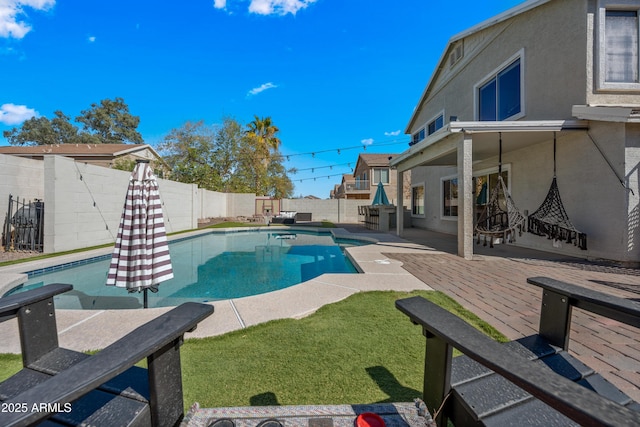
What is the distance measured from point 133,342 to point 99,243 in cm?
950

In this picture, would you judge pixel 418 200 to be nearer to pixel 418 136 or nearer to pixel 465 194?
pixel 418 136

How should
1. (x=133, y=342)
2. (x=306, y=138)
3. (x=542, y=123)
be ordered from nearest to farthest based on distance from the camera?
(x=133, y=342), (x=542, y=123), (x=306, y=138)

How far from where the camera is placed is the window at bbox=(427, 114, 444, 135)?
11.7 m

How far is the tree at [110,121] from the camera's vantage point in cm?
3534

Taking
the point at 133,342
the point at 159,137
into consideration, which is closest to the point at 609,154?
the point at 133,342

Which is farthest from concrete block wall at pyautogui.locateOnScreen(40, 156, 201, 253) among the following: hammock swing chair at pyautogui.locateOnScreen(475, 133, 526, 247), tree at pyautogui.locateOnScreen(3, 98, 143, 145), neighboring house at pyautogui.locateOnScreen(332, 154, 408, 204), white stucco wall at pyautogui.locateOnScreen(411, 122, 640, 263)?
tree at pyautogui.locateOnScreen(3, 98, 143, 145)

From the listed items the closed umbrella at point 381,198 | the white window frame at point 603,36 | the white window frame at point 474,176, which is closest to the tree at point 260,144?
the closed umbrella at point 381,198

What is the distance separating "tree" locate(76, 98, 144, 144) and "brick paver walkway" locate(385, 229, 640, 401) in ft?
141

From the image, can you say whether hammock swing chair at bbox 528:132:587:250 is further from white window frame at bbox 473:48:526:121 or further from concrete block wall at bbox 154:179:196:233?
concrete block wall at bbox 154:179:196:233

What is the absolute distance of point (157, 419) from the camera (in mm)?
1187

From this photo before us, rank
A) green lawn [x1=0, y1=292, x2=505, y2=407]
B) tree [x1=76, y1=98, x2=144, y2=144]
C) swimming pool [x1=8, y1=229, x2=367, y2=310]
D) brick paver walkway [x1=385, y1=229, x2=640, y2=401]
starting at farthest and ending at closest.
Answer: tree [x1=76, y1=98, x2=144, y2=144] → swimming pool [x1=8, y1=229, x2=367, y2=310] → brick paver walkway [x1=385, y1=229, x2=640, y2=401] → green lawn [x1=0, y1=292, x2=505, y2=407]

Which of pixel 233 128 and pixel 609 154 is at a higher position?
pixel 233 128

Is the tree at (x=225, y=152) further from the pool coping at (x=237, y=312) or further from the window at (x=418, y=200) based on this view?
the pool coping at (x=237, y=312)

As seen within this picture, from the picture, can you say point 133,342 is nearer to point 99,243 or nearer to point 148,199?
point 148,199
